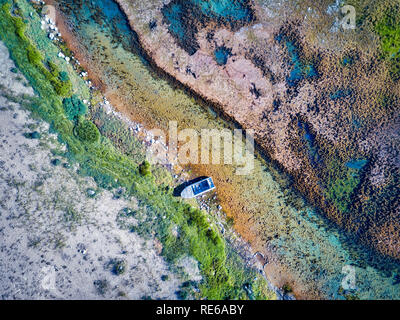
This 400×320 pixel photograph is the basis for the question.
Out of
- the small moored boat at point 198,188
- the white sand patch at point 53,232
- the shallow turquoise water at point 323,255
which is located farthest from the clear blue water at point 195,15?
the white sand patch at point 53,232

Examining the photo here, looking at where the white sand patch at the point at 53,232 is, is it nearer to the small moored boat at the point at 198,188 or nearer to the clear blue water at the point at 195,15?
the small moored boat at the point at 198,188

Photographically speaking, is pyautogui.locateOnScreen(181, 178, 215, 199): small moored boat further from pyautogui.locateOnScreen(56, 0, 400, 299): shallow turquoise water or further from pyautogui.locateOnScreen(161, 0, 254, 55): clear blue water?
pyautogui.locateOnScreen(161, 0, 254, 55): clear blue water

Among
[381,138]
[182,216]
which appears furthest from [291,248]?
[381,138]

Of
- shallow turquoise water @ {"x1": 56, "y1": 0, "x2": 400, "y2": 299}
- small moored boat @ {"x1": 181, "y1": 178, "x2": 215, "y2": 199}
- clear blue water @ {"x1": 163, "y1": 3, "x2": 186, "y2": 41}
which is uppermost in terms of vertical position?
clear blue water @ {"x1": 163, "y1": 3, "x2": 186, "y2": 41}

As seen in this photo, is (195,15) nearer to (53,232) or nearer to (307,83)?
(307,83)

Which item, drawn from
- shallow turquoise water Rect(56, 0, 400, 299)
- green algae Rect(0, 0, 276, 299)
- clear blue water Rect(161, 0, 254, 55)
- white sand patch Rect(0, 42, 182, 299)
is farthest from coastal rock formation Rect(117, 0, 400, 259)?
white sand patch Rect(0, 42, 182, 299)

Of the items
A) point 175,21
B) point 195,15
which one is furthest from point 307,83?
point 175,21
